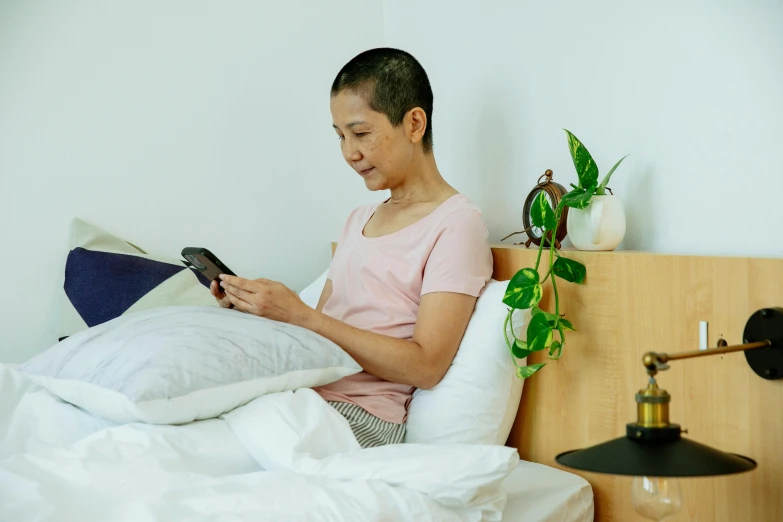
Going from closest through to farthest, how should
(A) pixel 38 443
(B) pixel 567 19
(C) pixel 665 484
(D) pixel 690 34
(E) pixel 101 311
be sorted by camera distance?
1. (C) pixel 665 484
2. (A) pixel 38 443
3. (D) pixel 690 34
4. (B) pixel 567 19
5. (E) pixel 101 311

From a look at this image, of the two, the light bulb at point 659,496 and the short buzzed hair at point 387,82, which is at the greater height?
the short buzzed hair at point 387,82

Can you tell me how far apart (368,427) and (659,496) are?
0.67 m

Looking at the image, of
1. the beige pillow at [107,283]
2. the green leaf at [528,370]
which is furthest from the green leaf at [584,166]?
the beige pillow at [107,283]

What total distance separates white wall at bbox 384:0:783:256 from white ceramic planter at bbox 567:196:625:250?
0.26 ft

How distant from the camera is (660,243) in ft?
4.65

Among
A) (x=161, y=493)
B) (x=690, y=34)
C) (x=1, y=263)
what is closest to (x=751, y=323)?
(x=690, y=34)

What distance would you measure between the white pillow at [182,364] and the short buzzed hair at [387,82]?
21.1 inches

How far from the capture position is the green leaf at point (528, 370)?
1.42m

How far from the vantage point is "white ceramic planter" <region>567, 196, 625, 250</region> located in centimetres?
139

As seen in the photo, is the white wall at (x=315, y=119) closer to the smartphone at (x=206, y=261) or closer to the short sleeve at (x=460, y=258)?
the short sleeve at (x=460, y=258)

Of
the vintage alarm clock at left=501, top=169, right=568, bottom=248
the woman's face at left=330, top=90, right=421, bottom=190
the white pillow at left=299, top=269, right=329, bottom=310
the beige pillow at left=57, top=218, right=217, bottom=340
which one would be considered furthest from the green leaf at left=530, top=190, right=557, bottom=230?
the beige pillow at left=57, top=218, right=217, bottom=340

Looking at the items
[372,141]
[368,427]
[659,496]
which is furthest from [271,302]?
[659,496]

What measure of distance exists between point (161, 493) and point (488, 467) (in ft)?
1.44

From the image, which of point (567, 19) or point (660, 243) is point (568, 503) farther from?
point (567, 19)
